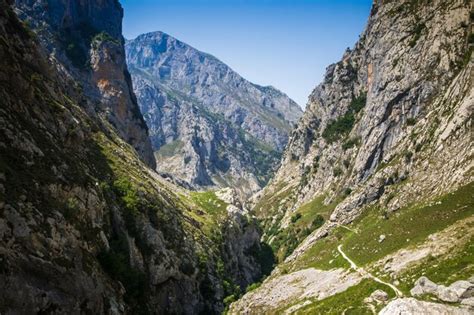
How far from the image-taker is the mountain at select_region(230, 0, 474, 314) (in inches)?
2279

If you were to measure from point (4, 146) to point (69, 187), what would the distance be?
12390mm

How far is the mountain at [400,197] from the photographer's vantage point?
57875 millimetres

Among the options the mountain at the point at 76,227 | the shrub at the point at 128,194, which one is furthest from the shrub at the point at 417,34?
the shrub at the point at 128,194

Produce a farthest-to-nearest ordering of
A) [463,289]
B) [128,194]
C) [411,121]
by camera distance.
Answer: [411,121]
[128,194]
[463,289]

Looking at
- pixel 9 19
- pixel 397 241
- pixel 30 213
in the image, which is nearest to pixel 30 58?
pixel 9 19

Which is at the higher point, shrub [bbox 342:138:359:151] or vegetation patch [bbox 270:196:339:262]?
shrub [bbox 342:138:359:151]

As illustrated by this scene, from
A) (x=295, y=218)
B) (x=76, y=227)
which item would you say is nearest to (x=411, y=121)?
(x=295, y=218)

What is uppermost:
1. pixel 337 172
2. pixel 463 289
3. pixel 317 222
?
pixel 337 172

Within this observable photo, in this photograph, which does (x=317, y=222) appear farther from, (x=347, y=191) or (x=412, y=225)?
(x=412, y=225)

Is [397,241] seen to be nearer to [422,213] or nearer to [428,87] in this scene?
[422,213]

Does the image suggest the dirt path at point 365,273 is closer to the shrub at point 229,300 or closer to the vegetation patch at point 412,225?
the vegetation patch at point 412,225

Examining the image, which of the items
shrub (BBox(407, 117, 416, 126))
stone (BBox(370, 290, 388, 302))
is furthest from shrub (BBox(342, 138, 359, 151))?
stone (BBox(370, 290, 388, 302))

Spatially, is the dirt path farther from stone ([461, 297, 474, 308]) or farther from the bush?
the bush

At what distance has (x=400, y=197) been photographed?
108 metres
